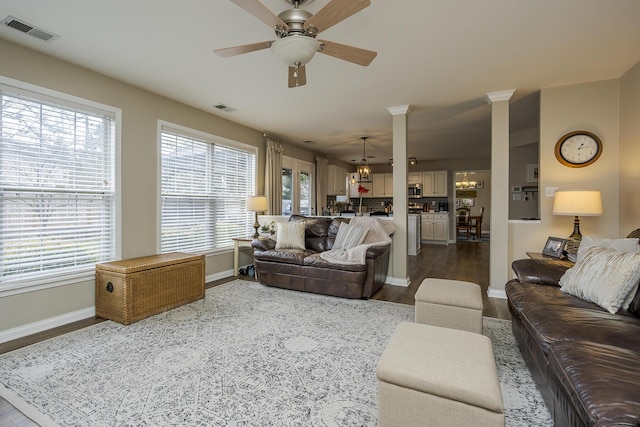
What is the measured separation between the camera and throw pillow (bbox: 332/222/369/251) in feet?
14.0

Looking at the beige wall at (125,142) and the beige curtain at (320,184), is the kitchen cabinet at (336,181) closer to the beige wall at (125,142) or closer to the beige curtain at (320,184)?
the beige curtain at (320,184)

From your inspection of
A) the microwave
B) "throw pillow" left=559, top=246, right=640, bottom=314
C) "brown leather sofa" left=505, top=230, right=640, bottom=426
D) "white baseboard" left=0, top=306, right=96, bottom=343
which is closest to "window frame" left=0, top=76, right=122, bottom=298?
"white baseboard" left=0, top=306, right=96, bottom=343

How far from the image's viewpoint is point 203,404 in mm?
1767

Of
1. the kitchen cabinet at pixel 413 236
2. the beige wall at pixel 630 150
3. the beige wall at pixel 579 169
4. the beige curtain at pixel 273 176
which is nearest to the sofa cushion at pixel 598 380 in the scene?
the beige wall at pixel 630 150

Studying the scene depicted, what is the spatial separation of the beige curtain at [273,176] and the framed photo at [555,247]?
4290 mm

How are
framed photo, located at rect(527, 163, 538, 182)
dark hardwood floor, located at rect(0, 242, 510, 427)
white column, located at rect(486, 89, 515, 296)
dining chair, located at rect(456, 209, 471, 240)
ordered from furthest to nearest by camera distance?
dining chair, located at rect(456, 209, 471, 240)
framed photo, located at rect(527, 163, 538, 182)
white column, located at rect(486, 89, 515, 296)
dark hardwood floor, located at rect(0, 242, 510, 427)

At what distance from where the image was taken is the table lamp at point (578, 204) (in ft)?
10.3

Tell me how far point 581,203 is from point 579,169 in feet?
2.29

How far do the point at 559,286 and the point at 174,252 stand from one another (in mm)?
4275

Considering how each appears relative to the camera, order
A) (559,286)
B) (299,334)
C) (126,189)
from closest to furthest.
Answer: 1. (559,286)
2. (299,334)
3. (126,189)

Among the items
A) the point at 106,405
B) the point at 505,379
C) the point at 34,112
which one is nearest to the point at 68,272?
the point at 34,112

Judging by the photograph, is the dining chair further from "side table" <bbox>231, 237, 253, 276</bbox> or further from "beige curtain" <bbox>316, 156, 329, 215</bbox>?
"side table" <bbox>231, 237, 253, 276</bbox>

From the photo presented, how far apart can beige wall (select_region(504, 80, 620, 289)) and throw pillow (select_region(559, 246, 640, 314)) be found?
1.70 metres

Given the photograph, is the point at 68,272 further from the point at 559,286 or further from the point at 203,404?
the point at 559,286
